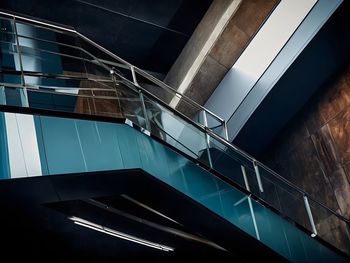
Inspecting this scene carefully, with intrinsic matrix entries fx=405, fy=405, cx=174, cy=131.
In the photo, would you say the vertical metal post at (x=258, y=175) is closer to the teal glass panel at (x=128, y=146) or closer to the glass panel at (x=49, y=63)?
the teal glass panel at (x=128, y=146)

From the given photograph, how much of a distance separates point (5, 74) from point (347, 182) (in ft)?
22.8

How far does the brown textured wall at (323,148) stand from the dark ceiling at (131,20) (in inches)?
159

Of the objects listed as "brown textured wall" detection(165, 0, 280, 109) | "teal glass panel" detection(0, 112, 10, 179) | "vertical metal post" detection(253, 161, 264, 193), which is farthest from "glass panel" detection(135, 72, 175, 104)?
"teal glass panel" detection(0, 112, 10, 179)

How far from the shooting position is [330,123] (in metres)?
9.29

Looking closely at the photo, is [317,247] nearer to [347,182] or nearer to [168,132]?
[347,182]

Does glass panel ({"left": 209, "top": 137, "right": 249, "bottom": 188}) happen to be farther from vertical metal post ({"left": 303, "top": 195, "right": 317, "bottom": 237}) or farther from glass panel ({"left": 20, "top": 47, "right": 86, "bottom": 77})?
glass panel ({"left": 20, "top": 47, "right": 86, "bottom": 77})

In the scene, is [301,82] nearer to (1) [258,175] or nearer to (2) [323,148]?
(2) [323,148]

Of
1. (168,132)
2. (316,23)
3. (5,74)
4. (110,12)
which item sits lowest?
(168,132)

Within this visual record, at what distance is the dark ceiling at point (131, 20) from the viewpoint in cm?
1035

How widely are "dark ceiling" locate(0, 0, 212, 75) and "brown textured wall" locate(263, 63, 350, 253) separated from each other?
4.04 m

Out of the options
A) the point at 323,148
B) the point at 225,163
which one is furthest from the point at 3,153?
the point at 323,148

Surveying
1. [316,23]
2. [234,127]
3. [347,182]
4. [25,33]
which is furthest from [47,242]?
[316,23]

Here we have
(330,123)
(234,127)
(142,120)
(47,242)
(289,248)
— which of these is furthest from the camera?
(234,127)

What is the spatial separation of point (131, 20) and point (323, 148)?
19.6 ft
